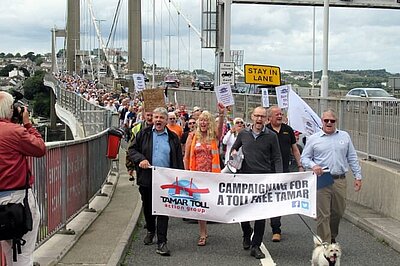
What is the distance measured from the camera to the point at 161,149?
8797 millimetres

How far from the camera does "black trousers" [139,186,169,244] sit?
8.70 meters

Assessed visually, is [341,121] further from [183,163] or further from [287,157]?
[183,163]

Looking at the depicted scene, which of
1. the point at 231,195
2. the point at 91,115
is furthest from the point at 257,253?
the point at 91,115

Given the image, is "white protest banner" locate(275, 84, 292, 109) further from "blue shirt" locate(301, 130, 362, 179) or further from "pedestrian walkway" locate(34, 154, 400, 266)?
"blue shirt" locate(301, 130, 362, 179)

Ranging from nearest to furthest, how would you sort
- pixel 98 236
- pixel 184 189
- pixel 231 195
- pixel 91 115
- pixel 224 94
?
pixel 231 195 < pixel 184 189 < pixel 98 236 < pixel 224 94 < pixel 91 115

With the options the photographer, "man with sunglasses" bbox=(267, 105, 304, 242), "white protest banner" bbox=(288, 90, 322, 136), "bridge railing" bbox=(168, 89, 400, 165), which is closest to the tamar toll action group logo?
"man with sunglasses" bbox=(267, 105, 304, 242)

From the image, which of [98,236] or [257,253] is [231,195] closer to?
[257,253]

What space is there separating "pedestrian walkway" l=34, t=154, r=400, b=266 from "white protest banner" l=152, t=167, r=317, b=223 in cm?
87

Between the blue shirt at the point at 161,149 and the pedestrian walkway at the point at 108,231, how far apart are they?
44.9 inches

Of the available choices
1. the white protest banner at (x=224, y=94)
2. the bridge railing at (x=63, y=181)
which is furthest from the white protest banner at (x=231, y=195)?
the white protest banner at (x=224, y=94)

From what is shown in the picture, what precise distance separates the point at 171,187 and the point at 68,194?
1.74 meters

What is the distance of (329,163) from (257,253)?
1.43 metres

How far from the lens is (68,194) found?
965 centimetres

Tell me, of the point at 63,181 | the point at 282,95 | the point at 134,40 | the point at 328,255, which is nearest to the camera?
the point at 328,255
